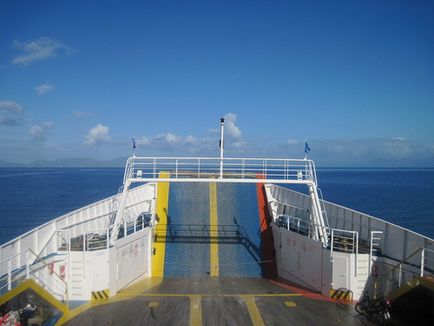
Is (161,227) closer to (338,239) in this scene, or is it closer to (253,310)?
(253,310)

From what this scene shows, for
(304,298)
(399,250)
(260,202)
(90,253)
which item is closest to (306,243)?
(304,298)

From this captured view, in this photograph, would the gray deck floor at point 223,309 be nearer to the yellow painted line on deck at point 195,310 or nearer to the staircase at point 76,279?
the yellow painted line on deck at point 195,310

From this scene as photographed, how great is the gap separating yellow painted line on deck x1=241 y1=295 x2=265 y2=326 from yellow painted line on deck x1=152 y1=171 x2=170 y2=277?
514 centimetres

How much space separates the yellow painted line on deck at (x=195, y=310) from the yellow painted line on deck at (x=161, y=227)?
408 centimetres

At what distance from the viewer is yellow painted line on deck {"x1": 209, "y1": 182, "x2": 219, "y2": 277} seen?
16.3 metres

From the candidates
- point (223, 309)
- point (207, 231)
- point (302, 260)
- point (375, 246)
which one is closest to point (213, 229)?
point (207, 231)

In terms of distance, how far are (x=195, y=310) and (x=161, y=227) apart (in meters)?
7.48

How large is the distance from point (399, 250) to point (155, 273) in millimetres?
10278

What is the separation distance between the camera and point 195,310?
11250 mm

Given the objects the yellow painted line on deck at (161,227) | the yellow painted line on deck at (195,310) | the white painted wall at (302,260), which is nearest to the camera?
the yellow painted line on deck at (195,310)

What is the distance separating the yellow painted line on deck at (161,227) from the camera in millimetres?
16502

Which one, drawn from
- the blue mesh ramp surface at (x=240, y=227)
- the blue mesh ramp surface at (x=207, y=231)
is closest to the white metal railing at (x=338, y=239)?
the blue mesh ramp surface at (x=240, y=227)

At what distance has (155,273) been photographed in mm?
16312

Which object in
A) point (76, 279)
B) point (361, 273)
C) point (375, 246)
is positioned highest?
point (375, 246)
